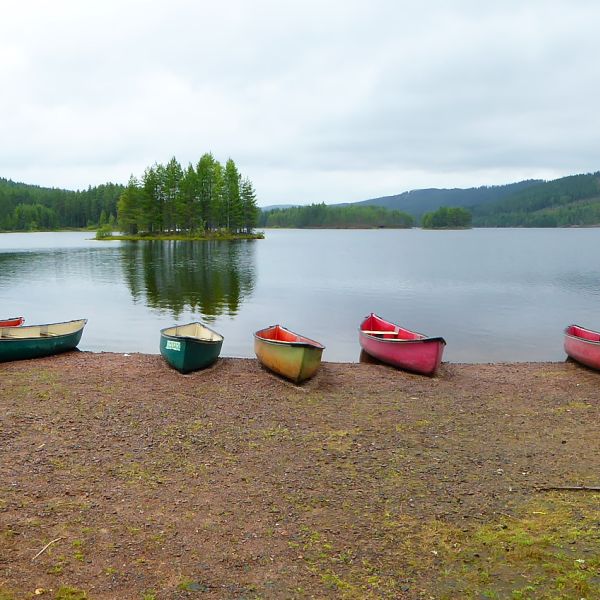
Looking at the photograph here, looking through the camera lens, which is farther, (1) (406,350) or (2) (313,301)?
(2) (313,301)

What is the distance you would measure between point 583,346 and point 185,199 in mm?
103907

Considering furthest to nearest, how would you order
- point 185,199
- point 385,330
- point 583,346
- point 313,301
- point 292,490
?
point 185,199 < point 313,301 < point 385,330 < point 583,346 < point 292,490

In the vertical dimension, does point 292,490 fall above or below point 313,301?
above

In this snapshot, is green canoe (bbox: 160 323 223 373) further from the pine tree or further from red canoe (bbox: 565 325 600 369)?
the pine tree

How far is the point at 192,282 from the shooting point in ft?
156

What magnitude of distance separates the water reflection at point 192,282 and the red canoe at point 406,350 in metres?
13.6

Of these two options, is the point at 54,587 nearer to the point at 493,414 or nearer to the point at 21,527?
the point at 21,527

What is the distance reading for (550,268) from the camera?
66.5 m

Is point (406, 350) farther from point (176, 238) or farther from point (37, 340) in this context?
point (176, 238)

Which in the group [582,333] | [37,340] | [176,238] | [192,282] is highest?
[582,333]

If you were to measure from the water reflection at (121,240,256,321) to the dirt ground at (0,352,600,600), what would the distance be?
727 inches

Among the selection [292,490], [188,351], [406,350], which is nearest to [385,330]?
[406,350]

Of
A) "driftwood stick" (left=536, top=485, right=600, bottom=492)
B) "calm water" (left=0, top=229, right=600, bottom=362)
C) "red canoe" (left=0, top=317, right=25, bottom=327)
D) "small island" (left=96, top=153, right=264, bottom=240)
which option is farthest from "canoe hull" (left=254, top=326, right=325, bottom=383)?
"small island" (left=96, top=153, right=264, bottom=240)

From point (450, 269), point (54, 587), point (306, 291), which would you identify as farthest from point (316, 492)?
point (450, 269)
